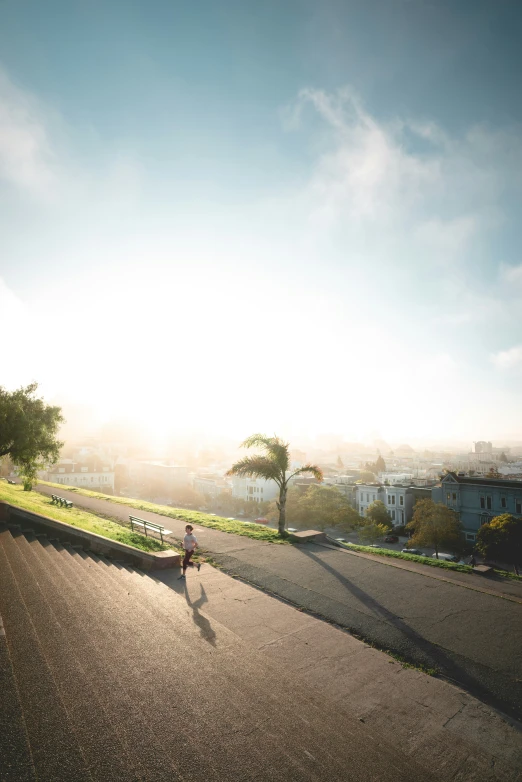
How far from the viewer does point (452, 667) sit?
20.3ft

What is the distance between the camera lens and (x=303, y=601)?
8625 millimetres

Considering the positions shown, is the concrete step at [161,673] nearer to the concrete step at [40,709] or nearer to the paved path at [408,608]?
the concrete step at [40,709]

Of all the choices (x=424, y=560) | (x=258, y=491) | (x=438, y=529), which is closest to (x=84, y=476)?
(x=258, y=491)

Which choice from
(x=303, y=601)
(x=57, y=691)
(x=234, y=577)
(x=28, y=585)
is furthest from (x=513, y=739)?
(x=28, y=585)

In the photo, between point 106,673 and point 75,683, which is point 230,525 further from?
point 75,683

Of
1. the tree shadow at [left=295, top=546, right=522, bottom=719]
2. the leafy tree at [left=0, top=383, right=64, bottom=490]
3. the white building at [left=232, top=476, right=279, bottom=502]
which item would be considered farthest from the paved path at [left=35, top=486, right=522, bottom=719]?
the white building at [left=232, top=476, right=279, bottom=502]

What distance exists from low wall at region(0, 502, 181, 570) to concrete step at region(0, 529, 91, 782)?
15.1 feet

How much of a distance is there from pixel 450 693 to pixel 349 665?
145 centimetres

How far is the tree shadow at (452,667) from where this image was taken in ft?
17.8

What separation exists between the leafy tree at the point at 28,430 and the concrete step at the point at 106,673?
14.3m

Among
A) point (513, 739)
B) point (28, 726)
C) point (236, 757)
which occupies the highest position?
point (28, 726)

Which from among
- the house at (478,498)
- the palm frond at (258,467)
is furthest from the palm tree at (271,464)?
the house at (478,498)

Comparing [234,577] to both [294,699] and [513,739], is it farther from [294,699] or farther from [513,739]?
[513,739]

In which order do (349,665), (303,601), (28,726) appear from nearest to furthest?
(28,726) → (349,665) → (303,601)
